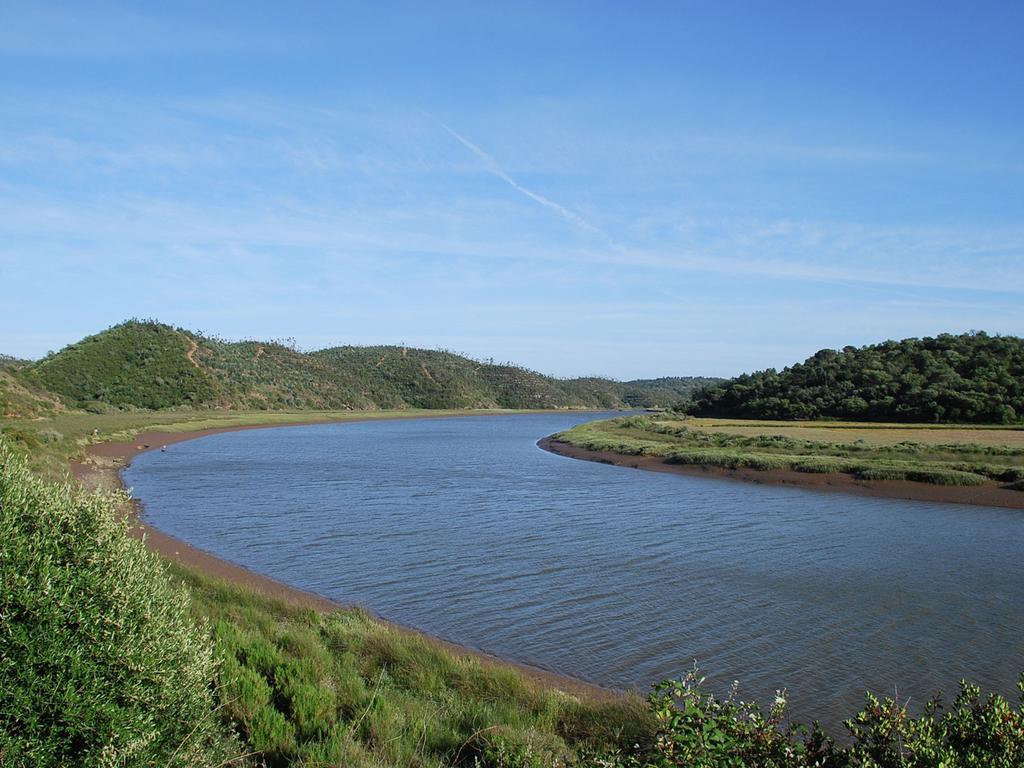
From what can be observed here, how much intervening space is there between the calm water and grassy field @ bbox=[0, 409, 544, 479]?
3.81 meters

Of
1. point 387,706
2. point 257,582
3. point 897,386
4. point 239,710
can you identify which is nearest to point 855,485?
point 257,582

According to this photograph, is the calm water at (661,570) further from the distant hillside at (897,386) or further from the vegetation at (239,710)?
the distant hillside at (897,386)

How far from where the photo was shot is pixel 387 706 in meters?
7.15

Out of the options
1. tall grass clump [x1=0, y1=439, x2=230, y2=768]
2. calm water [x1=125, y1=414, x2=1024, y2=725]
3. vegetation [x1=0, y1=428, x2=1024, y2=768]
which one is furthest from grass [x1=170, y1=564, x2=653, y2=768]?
calm water [x1=125, y1=414, x2=1024, y2=725]

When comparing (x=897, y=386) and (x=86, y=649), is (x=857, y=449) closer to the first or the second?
(x=897, y=386)

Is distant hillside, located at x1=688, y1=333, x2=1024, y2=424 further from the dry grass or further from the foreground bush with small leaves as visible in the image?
the foreground bush with small leaves

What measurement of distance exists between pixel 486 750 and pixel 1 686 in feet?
11.3

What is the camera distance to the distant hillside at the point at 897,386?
185 ft

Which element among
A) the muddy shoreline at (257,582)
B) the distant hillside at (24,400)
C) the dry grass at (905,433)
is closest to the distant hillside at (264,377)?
the distant hillside at (24,400)

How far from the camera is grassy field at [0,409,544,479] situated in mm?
28850

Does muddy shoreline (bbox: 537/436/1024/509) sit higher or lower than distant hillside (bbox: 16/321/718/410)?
lower

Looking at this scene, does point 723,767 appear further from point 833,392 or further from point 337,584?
point 833,392

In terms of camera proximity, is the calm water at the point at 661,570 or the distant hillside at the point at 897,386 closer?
the calm water at the point at 661,570

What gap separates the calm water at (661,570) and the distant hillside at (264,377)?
6027 centimetres
